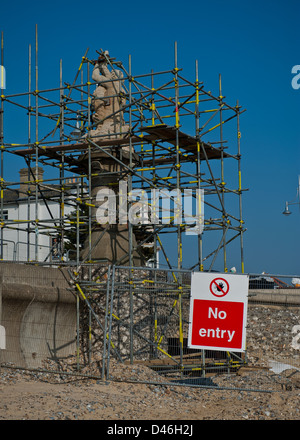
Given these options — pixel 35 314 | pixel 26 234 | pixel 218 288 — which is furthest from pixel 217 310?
pixel 26 234

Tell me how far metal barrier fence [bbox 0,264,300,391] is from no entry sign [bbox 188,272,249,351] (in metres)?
1.64

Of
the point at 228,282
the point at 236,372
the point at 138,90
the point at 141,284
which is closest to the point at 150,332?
the point at 141,284

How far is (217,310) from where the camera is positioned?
13.1 meters

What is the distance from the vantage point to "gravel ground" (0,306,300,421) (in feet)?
35.9

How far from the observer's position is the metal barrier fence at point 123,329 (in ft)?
51.0

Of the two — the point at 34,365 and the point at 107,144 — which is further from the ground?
the point at 107,144

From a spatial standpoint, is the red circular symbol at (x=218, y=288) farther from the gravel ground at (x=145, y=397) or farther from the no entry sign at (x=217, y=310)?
the gravel ground at (x=145, y=397)

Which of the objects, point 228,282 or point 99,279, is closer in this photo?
point 228,282

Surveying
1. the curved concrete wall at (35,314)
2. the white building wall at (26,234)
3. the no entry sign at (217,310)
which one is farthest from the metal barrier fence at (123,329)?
the white building wall at (26,234)

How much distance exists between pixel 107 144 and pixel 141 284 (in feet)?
14.3

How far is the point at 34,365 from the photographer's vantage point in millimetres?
16109

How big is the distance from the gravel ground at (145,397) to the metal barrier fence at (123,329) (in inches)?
4.5
